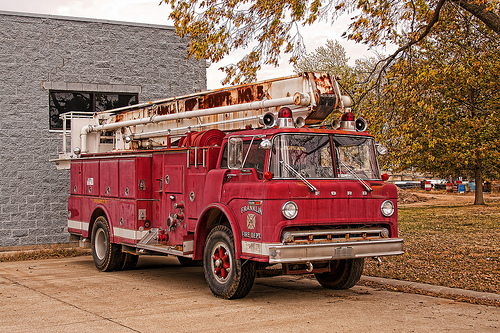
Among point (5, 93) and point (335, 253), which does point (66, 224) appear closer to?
point (5, 93)

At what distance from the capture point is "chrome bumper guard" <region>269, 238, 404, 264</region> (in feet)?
26.3

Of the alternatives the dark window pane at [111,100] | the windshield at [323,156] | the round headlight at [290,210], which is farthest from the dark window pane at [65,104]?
the round headlight at [290,210]

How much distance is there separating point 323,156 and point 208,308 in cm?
265

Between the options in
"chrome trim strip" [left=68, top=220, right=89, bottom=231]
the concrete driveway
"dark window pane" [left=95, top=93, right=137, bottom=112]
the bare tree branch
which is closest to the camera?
the concrete driveway

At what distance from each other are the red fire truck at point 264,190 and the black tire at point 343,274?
0.02 m

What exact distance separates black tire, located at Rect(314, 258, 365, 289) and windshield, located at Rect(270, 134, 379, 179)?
1.40 metres

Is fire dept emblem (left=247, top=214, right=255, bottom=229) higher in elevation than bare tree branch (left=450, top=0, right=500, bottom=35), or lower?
lower

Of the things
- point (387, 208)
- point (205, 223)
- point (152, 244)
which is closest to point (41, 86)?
point (152, 244)

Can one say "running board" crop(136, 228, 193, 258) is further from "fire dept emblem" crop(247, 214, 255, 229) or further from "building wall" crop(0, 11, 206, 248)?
"building wall" crop(0, 11, 206, 248)

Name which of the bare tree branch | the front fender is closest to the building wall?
the front fender

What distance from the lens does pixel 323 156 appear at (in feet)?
29.2

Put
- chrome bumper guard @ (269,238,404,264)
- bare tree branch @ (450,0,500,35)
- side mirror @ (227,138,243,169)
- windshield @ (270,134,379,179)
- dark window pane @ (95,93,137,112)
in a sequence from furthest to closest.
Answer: dark window pane @ (95,93,137,112), bare tree branch @ (450,0,500,35), side mirror @ (227,138,243,169), windshield @ (270,134,379,179), chrome bumper guard @ (269,238,404,264)

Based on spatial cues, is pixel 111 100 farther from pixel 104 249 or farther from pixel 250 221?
pixel 250 221

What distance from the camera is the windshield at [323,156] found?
8617mm
